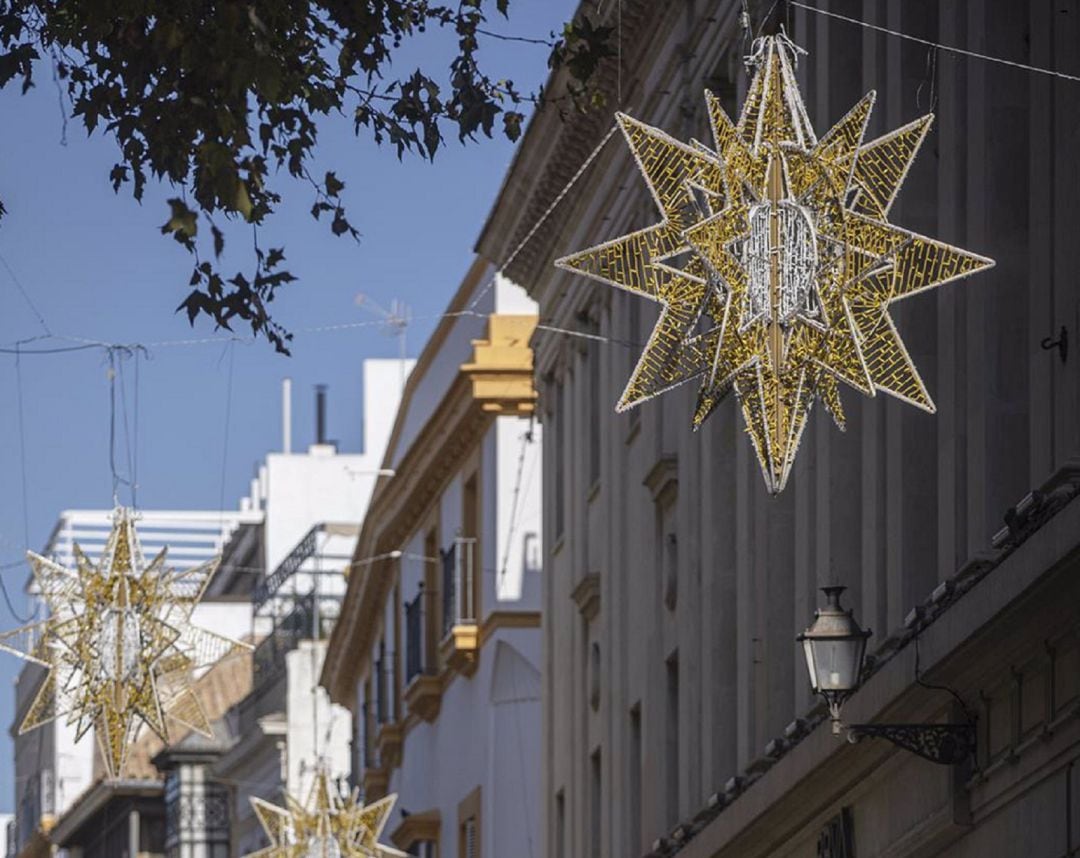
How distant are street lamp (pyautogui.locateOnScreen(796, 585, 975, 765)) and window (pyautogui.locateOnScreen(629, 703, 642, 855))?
13.8 meters

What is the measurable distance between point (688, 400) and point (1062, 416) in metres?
11.4

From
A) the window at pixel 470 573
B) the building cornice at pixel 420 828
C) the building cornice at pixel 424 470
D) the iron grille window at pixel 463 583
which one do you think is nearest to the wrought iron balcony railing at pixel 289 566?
the building cornice at pixel 424 470

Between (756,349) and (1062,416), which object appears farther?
(1062,416)

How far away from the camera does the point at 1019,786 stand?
17.7 m

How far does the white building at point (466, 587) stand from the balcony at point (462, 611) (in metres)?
0.03

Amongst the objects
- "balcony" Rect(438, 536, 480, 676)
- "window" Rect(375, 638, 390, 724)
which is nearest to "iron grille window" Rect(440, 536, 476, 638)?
Answer: "balcony" Rect(438, 536, 480, 676)

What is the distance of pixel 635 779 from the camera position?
32875 millimetres

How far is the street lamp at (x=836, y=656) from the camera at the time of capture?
60.2ft

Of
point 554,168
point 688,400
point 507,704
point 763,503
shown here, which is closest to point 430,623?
point 507,704

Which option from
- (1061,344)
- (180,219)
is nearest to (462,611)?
(1061,344)

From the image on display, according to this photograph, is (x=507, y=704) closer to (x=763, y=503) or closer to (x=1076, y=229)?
(x=763, y=503)

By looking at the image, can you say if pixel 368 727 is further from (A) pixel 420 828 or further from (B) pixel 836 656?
(B) pixel 836 656

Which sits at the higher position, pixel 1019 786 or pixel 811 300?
pixel 811 300

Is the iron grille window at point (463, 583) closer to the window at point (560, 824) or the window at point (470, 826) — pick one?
the window at point (470, 826)
